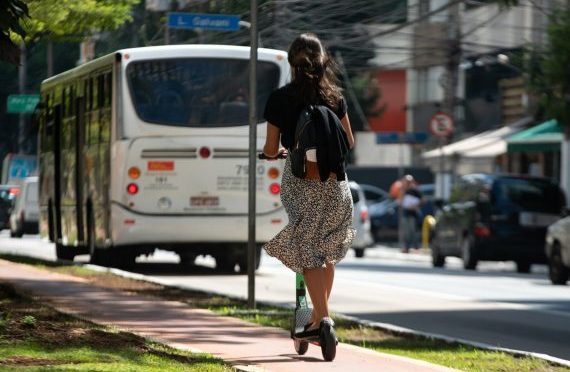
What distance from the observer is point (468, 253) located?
29.6 meters

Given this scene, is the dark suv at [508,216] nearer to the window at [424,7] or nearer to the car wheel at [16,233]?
the window at [424,7]

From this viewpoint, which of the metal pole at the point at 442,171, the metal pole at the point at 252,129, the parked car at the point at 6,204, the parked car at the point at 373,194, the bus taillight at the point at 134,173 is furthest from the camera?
the parked car at the point at 373,194

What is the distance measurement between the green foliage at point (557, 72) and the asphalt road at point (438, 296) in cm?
336

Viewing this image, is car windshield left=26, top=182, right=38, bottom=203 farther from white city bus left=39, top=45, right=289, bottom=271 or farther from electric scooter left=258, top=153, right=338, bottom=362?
electric scooter left=258, top=153, right=338, bottom=362

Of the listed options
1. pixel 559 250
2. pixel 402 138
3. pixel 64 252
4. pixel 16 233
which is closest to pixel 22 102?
pixel 64 252

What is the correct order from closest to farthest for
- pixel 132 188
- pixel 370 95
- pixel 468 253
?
1. pixel 132 188
2. pixel 468 253
3. pixel 370 95

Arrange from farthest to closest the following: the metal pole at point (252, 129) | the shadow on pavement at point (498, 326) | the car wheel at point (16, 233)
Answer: the car wheel at point (16, 233), the metal pole at point (252, 129), the shadow on pavement at point (498, 326)

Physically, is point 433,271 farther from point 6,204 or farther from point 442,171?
point 6,204

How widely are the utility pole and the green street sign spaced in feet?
46.2

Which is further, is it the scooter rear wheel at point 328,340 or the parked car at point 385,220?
the parked car at point 385,220

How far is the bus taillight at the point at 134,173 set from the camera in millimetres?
22969

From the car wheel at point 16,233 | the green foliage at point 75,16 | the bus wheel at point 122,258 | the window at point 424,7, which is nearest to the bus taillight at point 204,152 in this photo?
the bus wheel at point 122,258

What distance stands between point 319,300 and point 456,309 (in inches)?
329

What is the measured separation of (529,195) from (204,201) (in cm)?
766
